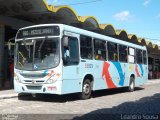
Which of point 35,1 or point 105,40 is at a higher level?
point 35,1

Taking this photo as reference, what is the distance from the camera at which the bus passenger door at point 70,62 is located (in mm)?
14367

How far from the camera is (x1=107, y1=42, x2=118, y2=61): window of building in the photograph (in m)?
19.0

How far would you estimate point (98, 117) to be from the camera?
8086 mm

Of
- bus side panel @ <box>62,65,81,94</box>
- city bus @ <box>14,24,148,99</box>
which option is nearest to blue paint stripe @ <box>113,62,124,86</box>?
city bus @ <box>14,24,148,99</box>

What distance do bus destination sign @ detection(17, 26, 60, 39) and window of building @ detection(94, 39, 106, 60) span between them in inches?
124

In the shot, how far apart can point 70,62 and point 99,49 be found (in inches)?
125

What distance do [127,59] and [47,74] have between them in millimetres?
8509

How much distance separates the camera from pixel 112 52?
1939cm

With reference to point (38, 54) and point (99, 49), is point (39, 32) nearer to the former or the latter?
point (38, 54)

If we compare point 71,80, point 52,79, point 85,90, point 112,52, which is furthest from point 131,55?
point 52,79

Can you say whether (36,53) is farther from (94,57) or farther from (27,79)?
(94,57)

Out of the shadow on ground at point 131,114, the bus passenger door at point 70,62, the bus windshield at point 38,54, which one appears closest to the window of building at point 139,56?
the bus passenger door at point 70,62

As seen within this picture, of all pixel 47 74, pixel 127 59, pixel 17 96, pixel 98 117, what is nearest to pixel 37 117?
pixel 98 117

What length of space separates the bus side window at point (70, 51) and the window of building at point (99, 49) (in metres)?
2.07
